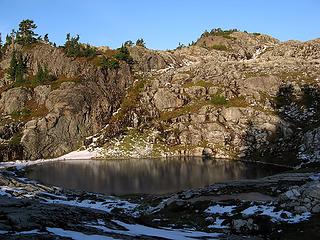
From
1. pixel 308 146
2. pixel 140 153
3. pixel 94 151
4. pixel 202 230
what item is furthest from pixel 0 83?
pixel 202 230

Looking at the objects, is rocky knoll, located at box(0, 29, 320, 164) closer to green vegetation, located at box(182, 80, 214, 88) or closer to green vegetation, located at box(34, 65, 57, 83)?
green vegetation, located at box(182, 80, 214, 88)

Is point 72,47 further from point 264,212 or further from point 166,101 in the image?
point 264,212

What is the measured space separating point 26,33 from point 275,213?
174 m

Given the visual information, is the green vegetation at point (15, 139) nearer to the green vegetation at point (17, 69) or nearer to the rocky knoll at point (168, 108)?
the rocky knoll at point (168, 108)

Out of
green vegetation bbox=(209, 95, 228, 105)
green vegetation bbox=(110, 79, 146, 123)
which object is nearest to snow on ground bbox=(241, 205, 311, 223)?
green vegetation bbox=(209, 95, 228, 105)

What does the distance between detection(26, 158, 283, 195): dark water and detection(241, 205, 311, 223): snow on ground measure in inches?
1249

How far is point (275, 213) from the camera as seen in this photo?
1626 inches

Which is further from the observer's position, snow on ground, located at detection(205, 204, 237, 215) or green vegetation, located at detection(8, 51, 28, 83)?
green vegetation, located at detection(8, 51, 28, 83)

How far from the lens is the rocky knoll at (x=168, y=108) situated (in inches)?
4938

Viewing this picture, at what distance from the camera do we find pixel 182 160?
392 feet

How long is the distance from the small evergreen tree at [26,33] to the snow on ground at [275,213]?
16385 centimetres

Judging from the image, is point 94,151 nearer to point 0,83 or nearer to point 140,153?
point 140,153

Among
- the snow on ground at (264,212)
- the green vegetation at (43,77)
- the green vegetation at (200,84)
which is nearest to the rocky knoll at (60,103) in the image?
the green vegetation at (43,77)

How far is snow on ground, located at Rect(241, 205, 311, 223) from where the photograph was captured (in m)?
39.1
